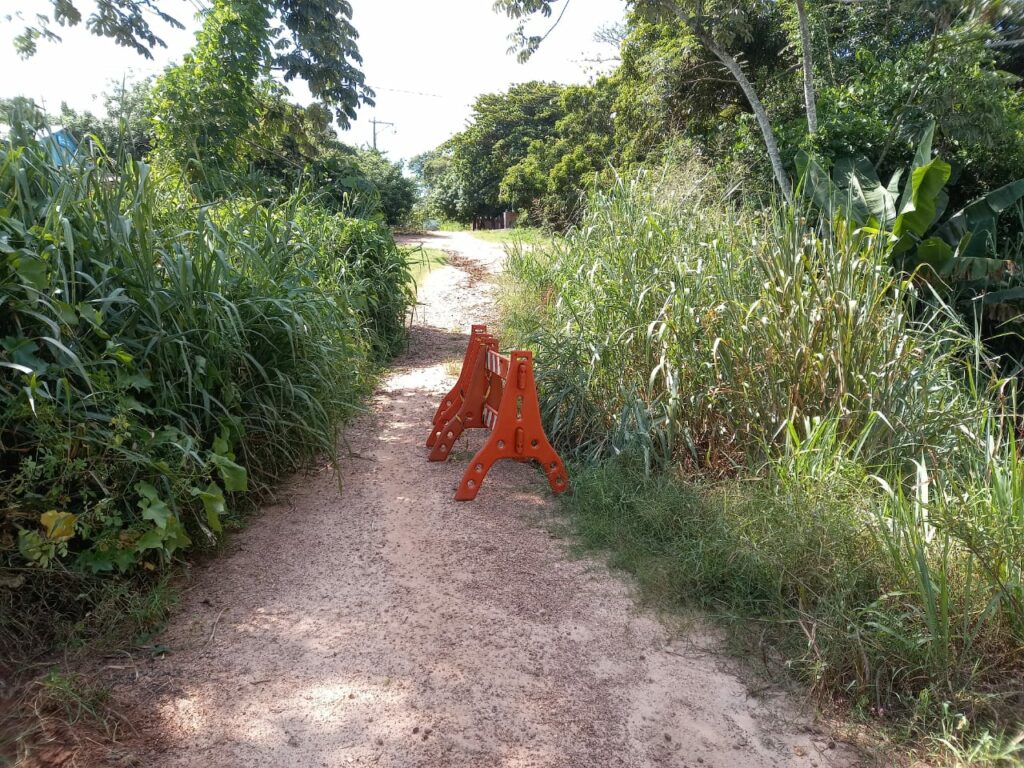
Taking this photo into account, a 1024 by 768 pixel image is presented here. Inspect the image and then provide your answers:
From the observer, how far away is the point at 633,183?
20.4ft

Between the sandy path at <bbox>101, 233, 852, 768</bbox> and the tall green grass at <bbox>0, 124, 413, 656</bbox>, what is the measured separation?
408mm

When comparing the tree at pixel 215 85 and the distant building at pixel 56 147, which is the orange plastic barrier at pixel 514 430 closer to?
the distant building at pixel 56 147

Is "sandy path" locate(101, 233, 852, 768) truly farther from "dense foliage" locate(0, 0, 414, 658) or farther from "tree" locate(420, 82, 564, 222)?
"tree" locate(420, 82, 564, 222)

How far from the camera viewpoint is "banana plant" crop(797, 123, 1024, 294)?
7000 mm

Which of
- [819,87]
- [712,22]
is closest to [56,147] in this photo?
[712,22]

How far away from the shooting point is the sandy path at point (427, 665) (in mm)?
2166

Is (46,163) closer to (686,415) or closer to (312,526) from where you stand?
(312,526)

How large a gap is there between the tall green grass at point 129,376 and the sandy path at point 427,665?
1.34ft

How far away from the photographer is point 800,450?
134 inches

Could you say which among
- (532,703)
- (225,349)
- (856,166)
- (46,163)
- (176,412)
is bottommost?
(532,703)

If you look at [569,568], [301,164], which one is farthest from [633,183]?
[301,164]

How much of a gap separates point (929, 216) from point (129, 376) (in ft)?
25.3

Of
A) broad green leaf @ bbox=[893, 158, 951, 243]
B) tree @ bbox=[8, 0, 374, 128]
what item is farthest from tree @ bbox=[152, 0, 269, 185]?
broad green leaf @ bbox=[893, 158, 951, 243]

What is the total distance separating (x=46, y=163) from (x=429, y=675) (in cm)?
287
